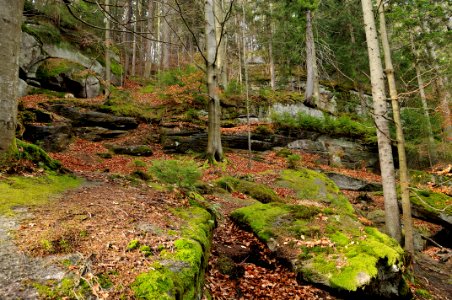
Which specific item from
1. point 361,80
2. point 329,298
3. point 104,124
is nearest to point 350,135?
point 361,80

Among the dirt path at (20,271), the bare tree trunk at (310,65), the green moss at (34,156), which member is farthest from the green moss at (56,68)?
the dirt path at (20,271)

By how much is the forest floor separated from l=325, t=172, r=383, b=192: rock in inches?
255

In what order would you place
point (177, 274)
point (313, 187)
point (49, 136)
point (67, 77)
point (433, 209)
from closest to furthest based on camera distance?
point (177, 274) → point (433, 209) → point (313, 187) → point (49, 136) → point (67, 77)

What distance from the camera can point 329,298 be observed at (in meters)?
4.04

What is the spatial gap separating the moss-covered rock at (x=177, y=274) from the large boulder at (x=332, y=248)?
5.74 feet

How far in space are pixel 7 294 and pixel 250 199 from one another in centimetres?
723

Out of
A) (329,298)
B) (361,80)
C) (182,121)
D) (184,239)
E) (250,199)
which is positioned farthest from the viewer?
(361,80)

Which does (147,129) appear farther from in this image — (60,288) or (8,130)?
(60,288)

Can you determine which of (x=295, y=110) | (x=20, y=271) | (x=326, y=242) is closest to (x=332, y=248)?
(x=326, y=242)

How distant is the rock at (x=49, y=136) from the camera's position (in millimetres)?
10914

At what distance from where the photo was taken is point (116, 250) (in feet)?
9.36

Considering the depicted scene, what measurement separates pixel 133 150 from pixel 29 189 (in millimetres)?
9223

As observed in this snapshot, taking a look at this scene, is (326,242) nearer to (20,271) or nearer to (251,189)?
(20,271)

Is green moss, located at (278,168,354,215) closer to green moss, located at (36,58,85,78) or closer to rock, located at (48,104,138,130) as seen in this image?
rock, located at (48,104,138,130)
